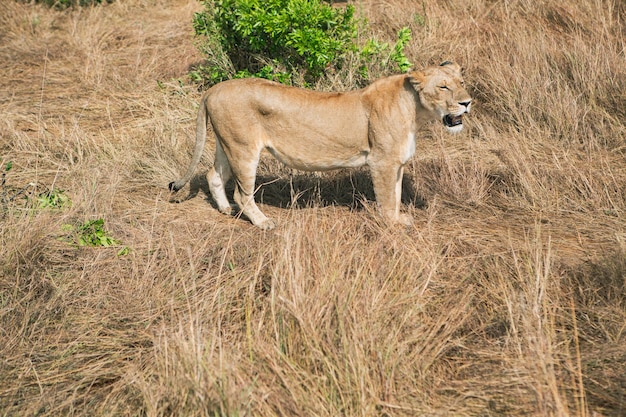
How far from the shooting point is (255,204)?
598 cm

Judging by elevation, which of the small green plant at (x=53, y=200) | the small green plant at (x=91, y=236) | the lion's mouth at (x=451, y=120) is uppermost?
the lion's mouth at (x=451, y=120)

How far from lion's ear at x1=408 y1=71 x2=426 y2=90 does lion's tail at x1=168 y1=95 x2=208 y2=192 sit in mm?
1703

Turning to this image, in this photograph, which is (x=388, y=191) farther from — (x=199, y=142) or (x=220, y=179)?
(x=199, y=142)

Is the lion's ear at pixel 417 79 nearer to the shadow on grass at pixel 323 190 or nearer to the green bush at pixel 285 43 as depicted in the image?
the shadow on grass at pixel 323 190

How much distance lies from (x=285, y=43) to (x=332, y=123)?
8.01ft

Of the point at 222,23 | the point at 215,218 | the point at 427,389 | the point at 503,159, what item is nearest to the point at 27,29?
the point at 222,23

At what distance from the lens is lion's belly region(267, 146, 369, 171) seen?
222 inches

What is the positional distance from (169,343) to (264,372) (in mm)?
611

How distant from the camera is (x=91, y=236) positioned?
531 cm

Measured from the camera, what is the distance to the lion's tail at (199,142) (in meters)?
5.80

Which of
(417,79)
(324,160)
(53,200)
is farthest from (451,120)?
(53,200)

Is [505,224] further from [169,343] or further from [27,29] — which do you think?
[27,29]

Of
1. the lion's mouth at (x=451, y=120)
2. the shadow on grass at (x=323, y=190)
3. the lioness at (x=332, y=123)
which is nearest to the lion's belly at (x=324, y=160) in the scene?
the lioness at (x=332, y=123)

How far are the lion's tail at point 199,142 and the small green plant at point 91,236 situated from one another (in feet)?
2.87
